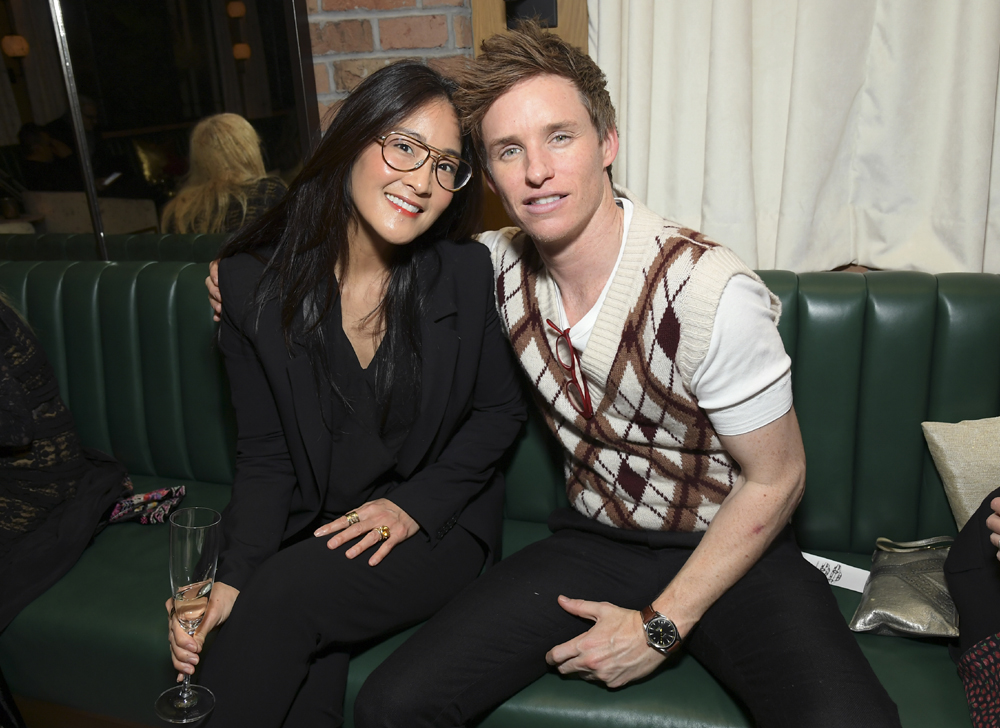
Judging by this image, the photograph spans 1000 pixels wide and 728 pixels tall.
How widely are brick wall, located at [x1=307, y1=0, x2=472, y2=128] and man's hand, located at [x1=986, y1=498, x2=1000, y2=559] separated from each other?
5.27ft

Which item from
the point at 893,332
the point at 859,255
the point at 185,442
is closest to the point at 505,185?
the point at 893,332

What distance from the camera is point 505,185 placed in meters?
1.38

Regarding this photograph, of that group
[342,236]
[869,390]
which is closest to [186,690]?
[342,236]

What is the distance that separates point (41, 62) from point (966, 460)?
9.58 feet

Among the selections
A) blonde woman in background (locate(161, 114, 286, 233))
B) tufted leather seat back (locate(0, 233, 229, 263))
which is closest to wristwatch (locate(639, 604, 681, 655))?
blonde woman in background (locate(161, 114, 286, 233))

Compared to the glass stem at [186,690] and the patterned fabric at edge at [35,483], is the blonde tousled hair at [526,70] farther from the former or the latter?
the patterned fabric at edge at [35,483]

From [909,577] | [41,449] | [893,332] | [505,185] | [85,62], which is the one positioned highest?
[85,62]

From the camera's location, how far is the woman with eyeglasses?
4.72 ft

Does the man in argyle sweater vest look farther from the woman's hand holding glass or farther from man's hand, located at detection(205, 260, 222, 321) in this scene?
man's hand, located at detection(205, 260, 222, 321)

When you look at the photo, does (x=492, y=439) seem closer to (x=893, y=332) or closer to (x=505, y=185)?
(x=505, y=185)

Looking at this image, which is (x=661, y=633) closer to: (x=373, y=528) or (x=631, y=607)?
(x=631, y=607)

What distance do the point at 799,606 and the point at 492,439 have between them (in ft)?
2.34

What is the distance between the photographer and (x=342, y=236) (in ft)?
5.26

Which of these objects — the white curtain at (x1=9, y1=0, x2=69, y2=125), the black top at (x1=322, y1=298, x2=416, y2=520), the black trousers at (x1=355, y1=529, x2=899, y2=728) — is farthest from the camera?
the white curtain at (x1=9, y1=0, x2=69, y2=125)
